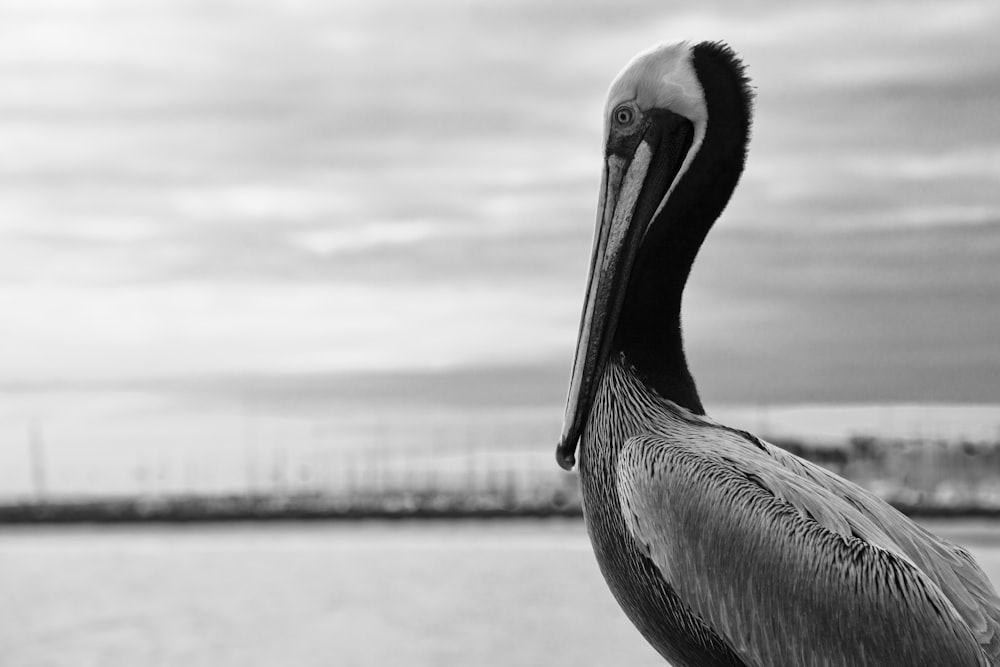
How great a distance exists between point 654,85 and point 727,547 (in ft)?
5.15

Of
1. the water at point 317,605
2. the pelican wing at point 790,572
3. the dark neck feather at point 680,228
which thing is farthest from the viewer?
the water at point 317,605

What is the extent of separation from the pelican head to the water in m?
51.4

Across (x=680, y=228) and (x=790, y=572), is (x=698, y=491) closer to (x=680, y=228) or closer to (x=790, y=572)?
(x=790, y=572)

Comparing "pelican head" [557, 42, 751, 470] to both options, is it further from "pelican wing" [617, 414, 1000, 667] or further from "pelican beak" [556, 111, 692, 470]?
"pelican wing" [617, 414, 1000, 667]

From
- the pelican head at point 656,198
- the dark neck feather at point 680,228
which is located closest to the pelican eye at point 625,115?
the pelican head at point 656,198

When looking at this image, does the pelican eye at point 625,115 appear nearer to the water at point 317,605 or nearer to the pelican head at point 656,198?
the pelican head at point 656,198

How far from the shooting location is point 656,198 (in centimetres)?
455

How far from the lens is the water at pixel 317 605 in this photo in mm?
63594

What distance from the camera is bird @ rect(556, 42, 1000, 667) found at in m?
4.04

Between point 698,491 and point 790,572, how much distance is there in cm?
37

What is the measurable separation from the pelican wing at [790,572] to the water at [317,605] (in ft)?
169

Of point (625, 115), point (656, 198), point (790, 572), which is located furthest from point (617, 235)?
point (790, 572)

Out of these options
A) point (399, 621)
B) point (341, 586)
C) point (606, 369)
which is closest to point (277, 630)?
point (399, 621)

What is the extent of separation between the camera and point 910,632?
396 centimetres
